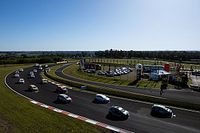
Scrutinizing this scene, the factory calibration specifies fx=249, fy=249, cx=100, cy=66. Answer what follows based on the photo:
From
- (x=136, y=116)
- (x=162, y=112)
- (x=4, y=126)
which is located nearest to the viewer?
(x=4, y=126)

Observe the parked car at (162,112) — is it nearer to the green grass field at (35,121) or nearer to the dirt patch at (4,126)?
the green grass field at (35,121)

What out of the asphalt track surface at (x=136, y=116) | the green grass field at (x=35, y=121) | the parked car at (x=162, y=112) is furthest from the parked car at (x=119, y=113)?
the green grass field at (x=35, y=121)

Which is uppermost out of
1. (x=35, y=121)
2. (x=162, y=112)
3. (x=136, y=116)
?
(x=162, y=112)

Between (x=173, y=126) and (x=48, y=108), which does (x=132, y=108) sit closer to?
(x=173, y=126)

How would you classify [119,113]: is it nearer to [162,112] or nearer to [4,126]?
[162,112]

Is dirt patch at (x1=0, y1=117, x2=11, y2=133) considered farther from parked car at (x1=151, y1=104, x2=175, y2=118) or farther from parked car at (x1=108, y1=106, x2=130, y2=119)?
parked car at (x1=151, y1=104, x2=175, y2=118)

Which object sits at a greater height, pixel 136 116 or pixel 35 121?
pixel 35 121

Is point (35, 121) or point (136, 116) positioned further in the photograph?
point (136, 116)

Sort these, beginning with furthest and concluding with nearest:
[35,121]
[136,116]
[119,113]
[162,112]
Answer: [162,112], [136,116], [119,113], [35,121]

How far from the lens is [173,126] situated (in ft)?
103

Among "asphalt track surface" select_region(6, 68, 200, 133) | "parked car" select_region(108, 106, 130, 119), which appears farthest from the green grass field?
"parked car" select_region(108, 106, 130, 119)

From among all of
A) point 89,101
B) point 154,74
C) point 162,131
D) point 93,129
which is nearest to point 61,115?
point 93,129

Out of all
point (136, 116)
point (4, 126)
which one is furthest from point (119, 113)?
point (4, 126)

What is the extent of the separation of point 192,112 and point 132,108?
9.21m
